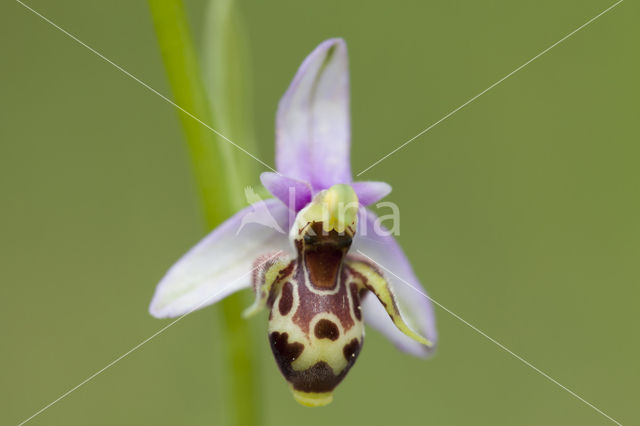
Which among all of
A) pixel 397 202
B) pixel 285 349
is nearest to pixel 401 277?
pixel 285 349

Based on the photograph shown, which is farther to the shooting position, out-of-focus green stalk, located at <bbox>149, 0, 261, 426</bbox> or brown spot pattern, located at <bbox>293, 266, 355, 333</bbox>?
out-of-focus green stalk, located at <bbox>149, 0, 261, 426</bbox>

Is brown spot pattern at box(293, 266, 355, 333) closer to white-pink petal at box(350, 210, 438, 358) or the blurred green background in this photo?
white-pink petal at box(350, 210, 438, 358)

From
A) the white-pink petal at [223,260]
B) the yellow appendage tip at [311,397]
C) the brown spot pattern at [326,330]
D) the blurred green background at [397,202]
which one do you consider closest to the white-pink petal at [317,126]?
the white-pink petal at [223,260]

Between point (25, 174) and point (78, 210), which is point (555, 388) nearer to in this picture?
point (78, 210)

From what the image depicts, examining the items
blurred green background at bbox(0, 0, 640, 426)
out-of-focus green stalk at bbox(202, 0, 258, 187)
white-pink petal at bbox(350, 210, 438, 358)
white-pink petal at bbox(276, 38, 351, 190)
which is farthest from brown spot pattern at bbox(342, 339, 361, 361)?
blurred green background at bbox(0, 0, 640, 426)

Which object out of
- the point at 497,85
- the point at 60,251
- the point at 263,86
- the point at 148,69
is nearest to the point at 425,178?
the point at 497,85
